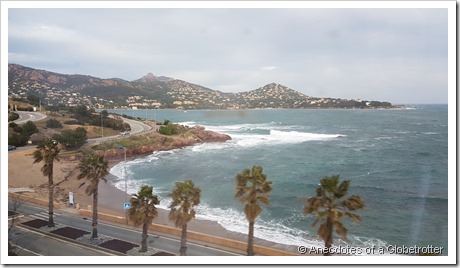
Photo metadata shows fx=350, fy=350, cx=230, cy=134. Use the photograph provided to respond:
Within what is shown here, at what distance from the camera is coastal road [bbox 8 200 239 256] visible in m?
13.7

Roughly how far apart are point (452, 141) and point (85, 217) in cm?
1685

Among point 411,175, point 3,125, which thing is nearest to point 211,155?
point 411,175

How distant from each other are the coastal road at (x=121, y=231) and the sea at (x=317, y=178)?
434cm

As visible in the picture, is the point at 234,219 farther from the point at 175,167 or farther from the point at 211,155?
the point at 211,155

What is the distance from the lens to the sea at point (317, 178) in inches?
721

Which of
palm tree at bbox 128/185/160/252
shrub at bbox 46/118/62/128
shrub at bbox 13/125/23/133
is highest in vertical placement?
shrub at bbox 46/118/62/128

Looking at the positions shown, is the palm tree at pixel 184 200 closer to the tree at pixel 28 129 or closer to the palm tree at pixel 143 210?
the palm tree at pixel 143 210

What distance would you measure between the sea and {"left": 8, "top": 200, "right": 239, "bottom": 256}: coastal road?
14.2 ft

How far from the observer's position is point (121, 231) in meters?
15.9

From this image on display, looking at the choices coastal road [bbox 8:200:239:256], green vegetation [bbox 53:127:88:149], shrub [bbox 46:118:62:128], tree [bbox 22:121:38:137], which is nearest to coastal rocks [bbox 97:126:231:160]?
green vegetation [bbox 53:127:88:149]

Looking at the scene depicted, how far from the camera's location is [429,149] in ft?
140

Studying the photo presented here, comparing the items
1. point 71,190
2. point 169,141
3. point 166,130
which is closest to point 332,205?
point 71,190

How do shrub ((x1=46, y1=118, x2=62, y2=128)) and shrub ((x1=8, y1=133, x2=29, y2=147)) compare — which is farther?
shrub ((x1=46, y1=118, x2=62, y2=128))

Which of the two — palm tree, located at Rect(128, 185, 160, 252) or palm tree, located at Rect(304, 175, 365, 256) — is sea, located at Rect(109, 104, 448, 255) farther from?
palm tree, located at Rect(304, 175, 365, 256)
